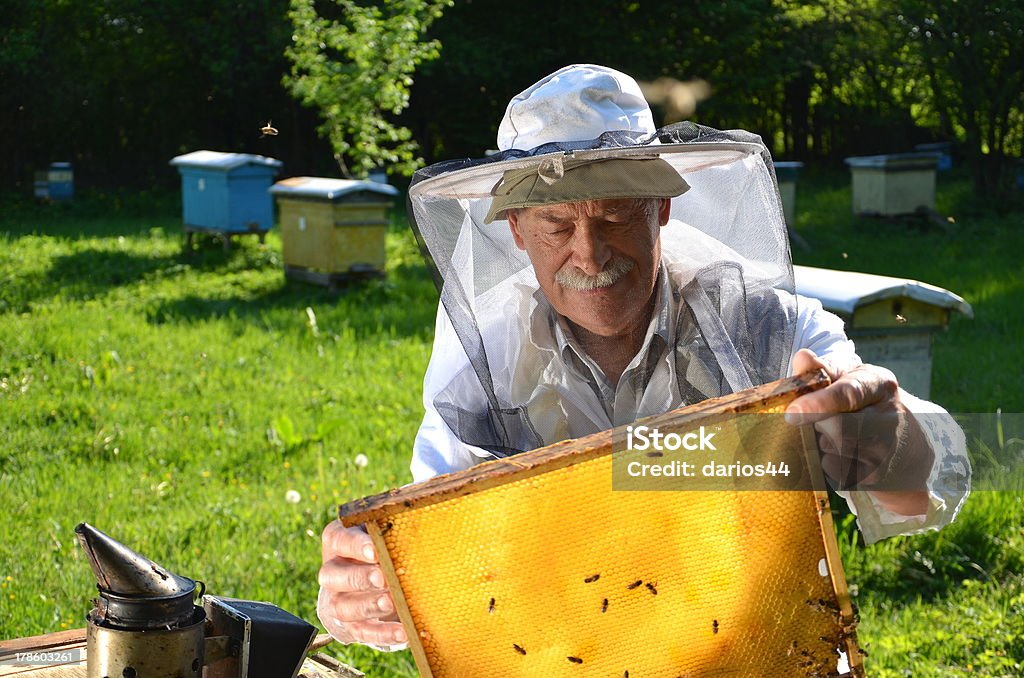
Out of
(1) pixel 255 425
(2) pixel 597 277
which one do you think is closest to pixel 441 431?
(2) pixel 597 277

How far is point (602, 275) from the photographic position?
182cm

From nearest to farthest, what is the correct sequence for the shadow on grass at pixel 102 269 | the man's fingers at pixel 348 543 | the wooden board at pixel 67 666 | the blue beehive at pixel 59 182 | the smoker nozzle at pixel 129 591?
1. the smoker nozzle at pixel 129 591
2. the man's fingers at pixel 348 543
3. the wooden board at pixel 67 666
4. the shadow on grass at pixel 102 269
5. the blue beehive at pixel 59 182

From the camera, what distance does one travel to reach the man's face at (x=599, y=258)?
181 centimetres

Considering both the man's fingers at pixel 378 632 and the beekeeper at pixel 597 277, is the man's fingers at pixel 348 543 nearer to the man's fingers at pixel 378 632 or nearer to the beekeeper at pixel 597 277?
the man's fingers at pixel 378 632

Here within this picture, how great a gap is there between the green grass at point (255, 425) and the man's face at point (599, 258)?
1.45 metres

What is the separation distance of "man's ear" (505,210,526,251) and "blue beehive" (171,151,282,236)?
7861 mm

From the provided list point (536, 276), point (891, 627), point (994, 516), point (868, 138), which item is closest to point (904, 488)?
point (536, 276)

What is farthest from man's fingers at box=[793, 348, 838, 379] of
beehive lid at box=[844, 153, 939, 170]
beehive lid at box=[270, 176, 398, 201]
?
beehive lid at box=[844, 153, 939, 170]

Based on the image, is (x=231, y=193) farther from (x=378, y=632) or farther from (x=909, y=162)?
(x=378, y=632)

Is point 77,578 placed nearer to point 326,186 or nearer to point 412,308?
point 412,308

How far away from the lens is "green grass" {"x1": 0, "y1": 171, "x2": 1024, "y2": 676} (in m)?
3.24

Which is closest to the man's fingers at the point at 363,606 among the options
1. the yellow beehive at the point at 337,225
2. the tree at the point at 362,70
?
the yellow beehive at the point at 337,225

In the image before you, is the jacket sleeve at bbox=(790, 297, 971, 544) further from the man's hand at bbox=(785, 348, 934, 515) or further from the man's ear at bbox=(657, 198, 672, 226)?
the man's ear at bbox=(657, 198, 672, 226)

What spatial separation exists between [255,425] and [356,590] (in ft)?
11.8
